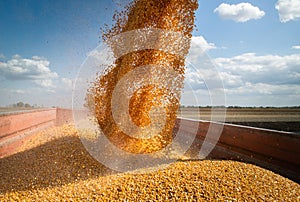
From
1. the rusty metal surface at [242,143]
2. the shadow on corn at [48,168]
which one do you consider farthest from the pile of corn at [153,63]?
the rusty metal surface at [242,143]

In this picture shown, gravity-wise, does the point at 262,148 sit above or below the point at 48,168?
above

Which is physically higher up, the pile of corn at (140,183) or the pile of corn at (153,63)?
the pile of corn at (153,63)

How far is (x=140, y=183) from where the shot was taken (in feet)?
7.72

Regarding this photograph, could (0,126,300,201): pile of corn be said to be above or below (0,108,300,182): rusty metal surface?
below

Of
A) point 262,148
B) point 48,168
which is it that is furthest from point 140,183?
point 262,148

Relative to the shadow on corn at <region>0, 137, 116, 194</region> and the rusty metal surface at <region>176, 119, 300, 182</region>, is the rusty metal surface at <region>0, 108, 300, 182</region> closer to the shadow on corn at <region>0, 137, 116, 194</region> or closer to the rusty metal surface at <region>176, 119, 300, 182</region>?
the rusty metal surface at <region>176, 119, 300, 182</region>

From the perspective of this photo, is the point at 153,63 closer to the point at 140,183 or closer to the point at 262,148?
the point at 140,183

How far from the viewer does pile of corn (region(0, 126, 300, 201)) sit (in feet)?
7.25

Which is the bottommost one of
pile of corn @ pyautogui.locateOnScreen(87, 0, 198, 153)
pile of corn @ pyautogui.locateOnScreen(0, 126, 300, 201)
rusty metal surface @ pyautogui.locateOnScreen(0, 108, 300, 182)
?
pile of corn @ pyautogui.locateOnScreen(0, 126, 300, 201)

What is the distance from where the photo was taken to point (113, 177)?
8.46ft

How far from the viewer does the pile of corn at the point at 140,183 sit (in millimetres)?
2209

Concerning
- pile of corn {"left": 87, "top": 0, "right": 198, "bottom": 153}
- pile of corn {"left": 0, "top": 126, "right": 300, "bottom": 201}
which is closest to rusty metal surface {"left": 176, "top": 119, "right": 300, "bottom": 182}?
pile of corn {"left": 0, "top": 126, "right": 300, "bottom": 201}

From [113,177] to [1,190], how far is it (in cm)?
123

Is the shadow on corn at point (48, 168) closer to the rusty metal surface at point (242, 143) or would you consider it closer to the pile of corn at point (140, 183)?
the pile of corn at point (140, 183)
